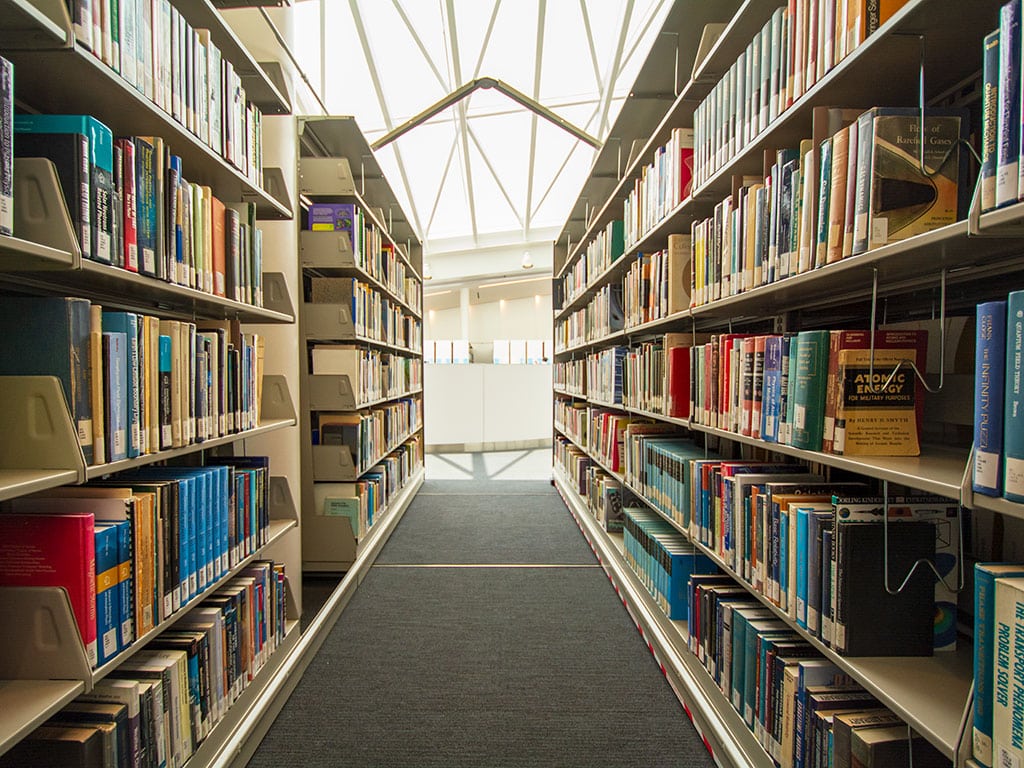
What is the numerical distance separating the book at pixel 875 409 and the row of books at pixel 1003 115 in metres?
0.44

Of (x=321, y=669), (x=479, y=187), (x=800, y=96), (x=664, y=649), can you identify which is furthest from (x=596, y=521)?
(x=479, y=187)

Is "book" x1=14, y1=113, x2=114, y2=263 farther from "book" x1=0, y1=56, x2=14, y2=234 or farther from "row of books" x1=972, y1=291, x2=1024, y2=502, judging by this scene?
"row of books" x1=972, y1=291, x2=1024, y2=502

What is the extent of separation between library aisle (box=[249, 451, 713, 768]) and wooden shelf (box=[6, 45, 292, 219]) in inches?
69.1

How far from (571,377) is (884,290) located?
11.8 ft

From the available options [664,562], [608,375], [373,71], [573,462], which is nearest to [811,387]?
[664,562]

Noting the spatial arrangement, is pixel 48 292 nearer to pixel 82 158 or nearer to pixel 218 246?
pixel 218 246

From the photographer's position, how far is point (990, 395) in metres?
0.79

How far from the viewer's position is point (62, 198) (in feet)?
3.16

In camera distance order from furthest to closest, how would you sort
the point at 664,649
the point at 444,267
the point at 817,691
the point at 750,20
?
the point at 444,267 < the point at 664,649 < the point at 750,20 < the point at 817,691

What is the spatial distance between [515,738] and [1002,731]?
4.35 feet

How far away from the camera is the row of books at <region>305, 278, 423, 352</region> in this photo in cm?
299

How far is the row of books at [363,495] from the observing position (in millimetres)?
2973

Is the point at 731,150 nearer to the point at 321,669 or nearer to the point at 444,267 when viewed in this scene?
the point at 321,669

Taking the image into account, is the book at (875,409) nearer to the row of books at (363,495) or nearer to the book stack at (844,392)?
the book stack at (844,392)
